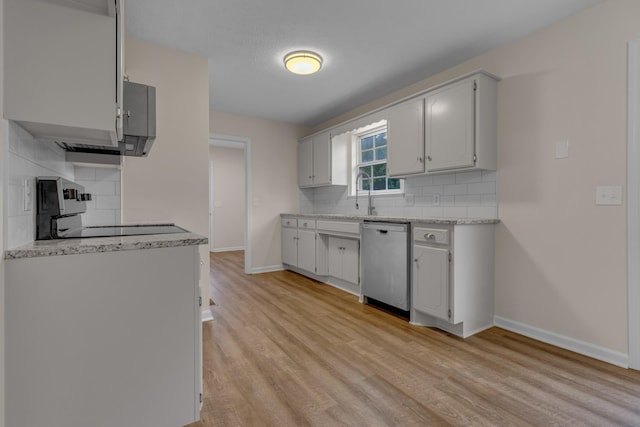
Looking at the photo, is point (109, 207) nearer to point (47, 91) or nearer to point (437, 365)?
point (47, 91)

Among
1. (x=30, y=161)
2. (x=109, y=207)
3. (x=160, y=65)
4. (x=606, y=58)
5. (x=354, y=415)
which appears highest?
(x=160, y=65)

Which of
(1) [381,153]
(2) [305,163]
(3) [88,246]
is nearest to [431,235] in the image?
(1) [381,153]

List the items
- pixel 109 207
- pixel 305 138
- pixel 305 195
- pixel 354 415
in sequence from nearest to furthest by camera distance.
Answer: pixel 354 415 → pixel 109 207 → pixel 305 138 → pixel 305 195

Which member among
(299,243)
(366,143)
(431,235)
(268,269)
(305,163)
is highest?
(366,143)

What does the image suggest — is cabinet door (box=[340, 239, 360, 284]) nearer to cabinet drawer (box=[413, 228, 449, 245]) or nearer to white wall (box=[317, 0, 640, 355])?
cabinet drawer (box=[413, 228, 449, 245])

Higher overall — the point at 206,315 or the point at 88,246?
the point at 88,246

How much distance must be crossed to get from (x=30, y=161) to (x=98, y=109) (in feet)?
1.38

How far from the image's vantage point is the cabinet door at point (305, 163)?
187 inches

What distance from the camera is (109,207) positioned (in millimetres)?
2441

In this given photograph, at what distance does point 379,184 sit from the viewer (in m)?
4.03

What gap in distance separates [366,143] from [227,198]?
4287 mm

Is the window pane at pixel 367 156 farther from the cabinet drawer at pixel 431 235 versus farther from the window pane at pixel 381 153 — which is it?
the cabinet drawer at pixel 431 235

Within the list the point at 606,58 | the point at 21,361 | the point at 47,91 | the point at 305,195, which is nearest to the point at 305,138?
the point at 305,195

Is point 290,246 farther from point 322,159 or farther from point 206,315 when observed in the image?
point 206,315
